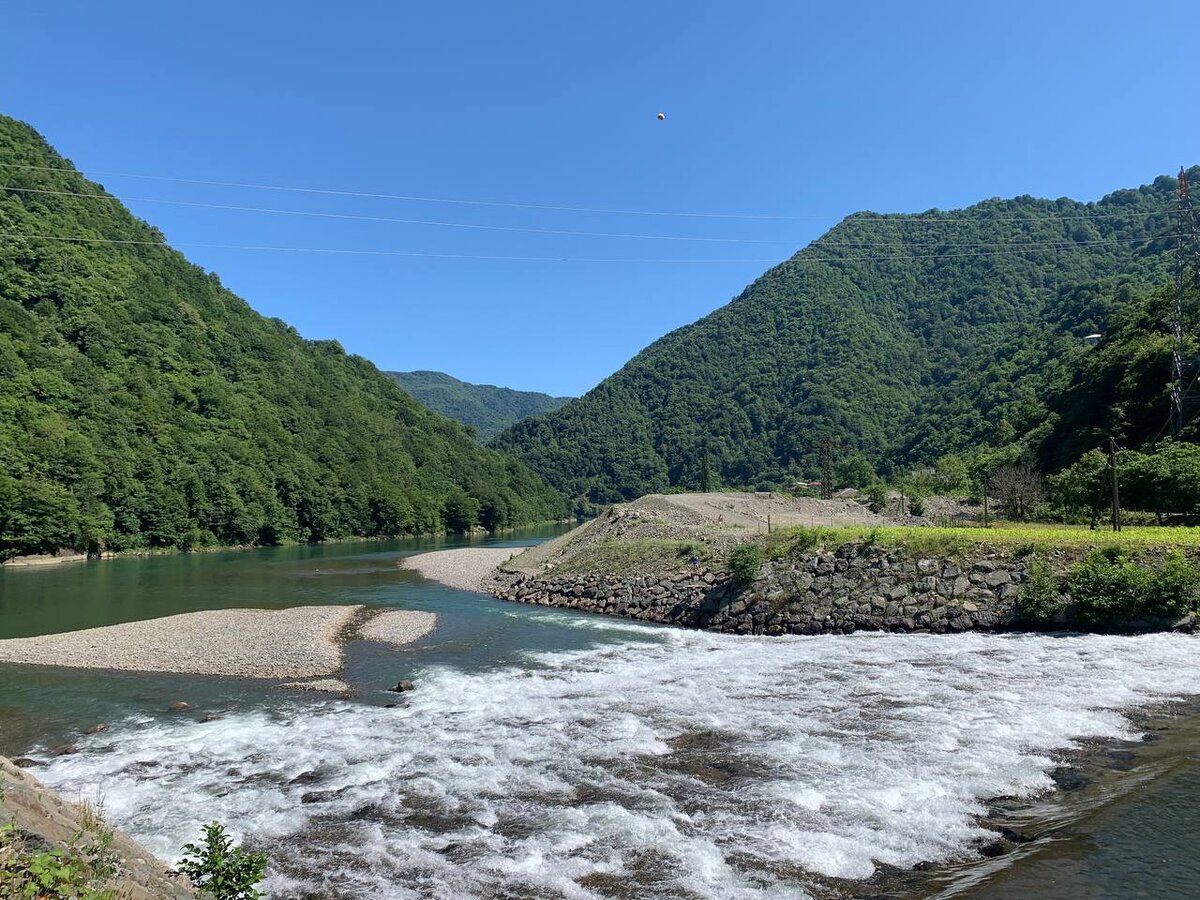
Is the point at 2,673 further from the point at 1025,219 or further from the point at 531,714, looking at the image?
the point at 1025,219

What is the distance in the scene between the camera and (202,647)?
24125 mm

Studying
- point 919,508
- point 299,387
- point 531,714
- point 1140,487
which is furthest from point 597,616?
point 299,387

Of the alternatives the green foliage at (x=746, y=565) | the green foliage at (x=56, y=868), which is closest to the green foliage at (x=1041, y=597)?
the green foliage at (x=746, y=565)

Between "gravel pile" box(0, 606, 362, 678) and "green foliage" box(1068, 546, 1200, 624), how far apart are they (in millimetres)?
26325

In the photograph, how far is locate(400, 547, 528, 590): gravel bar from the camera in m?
45.9

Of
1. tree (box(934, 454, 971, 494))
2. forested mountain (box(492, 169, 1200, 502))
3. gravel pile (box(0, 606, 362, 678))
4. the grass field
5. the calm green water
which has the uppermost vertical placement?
forested mountain (box(492, 169, 1200, 502))

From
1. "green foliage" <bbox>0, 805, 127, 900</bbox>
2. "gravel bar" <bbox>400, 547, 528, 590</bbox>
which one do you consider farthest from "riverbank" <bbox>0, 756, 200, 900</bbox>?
"gravel bar" <bbox>400, 547, 528, 590</bbox>

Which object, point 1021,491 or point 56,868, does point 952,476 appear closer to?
point 1021,491

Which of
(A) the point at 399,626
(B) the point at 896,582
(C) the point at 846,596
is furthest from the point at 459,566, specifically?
(B) the point at 896,582

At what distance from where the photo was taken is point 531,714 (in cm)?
1670

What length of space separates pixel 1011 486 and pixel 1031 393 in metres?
61.5

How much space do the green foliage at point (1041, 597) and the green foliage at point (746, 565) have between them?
1008cm

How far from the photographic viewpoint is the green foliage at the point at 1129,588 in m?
22.8

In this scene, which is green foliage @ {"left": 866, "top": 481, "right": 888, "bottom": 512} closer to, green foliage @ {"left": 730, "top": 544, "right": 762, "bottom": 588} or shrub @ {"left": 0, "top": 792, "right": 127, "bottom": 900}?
green foliage @ {"left": 730, "top": 544, "right": 762, "bottom": 588}
